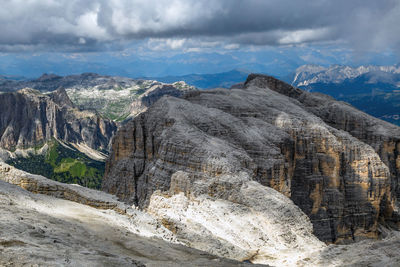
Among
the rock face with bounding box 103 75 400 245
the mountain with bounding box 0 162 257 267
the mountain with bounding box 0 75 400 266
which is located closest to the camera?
the mountain with bounding box 0 162 257 267

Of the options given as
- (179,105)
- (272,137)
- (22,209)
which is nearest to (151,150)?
(179,105)

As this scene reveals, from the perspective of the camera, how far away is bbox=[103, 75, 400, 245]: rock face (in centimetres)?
6331

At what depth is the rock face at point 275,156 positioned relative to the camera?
2493 inches

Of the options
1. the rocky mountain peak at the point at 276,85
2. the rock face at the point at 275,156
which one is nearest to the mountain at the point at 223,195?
the rock face at the point at 275,156

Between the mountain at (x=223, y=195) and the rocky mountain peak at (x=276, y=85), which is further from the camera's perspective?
the rocky mountain peak at (x=276, y=85)

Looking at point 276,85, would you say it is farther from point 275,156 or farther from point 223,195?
point 223,195

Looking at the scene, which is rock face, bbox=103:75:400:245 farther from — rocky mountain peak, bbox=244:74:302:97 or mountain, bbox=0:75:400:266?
rocky mountain peak, bbox=244:74:302:97

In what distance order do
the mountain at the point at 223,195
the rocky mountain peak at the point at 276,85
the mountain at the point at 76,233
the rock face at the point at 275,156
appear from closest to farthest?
the mountain at the point at 76,233, the mountain at the point at 223,195, the rock face at the point at 275,156, the rocky mountain peak at the point at 276,85

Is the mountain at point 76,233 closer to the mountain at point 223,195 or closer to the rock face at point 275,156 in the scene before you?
the mountain at point 223,195

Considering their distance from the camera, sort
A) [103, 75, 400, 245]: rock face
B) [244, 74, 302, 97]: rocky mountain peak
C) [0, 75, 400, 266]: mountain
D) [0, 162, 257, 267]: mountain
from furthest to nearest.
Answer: [244, 74, 302, 97]: rocky mountain peak → [103, 75, 400, 245]: rock face → [0, 75, 400, 266]: mountain → [0, 162, 257, 267]: mountain

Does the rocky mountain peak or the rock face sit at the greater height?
the rocky mountain peak

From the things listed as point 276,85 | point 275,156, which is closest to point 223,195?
point 275,156

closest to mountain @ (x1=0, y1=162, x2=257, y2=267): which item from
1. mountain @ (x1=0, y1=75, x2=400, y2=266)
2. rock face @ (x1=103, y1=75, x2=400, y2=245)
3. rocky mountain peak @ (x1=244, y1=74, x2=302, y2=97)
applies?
mountain @ (x1=0, y1=75, x2=400, y2=266)

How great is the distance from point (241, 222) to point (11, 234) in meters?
27.0
